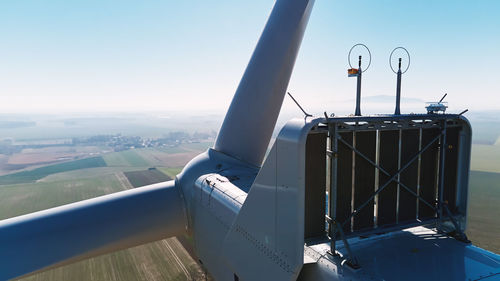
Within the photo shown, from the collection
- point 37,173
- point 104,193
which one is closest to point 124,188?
point 104,193

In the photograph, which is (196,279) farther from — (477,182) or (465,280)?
(477,182)

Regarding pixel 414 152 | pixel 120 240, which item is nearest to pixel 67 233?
pixel 120 240

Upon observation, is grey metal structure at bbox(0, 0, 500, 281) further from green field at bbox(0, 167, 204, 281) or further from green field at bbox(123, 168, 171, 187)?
green field at bbox(123, 168, 171, 187)

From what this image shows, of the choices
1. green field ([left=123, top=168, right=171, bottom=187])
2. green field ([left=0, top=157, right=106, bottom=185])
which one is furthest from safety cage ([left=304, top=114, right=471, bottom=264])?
green field ([left=0, top=157, right=106, bottom=185])

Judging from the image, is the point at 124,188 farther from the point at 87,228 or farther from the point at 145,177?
the point at 87,228

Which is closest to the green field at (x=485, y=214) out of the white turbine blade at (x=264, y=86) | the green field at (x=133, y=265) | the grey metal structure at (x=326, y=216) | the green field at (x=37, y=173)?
the white turbine blade at (x=264, y=86)
